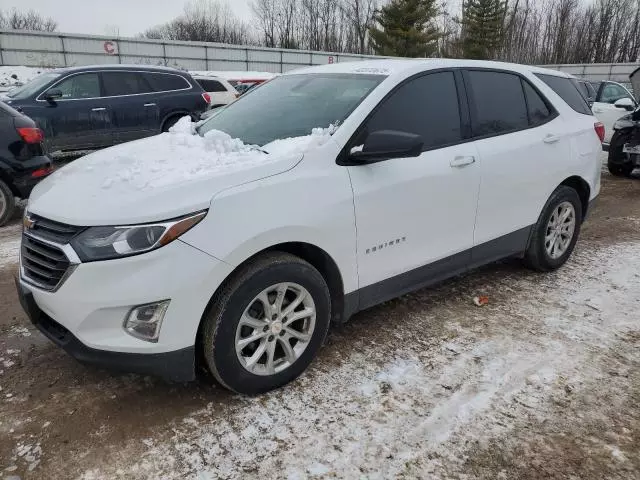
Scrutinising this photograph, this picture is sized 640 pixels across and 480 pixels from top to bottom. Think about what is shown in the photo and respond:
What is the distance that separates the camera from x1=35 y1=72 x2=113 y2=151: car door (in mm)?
8828

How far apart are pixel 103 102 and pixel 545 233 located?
8.07m

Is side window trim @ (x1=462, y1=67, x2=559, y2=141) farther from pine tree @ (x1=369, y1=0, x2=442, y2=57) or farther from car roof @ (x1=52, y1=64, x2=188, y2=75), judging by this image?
pine tree @ (x1=369, y1=0, x2=442, y2=57)

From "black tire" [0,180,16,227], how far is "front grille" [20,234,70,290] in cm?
382

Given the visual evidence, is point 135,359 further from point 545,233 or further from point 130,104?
point 130,104

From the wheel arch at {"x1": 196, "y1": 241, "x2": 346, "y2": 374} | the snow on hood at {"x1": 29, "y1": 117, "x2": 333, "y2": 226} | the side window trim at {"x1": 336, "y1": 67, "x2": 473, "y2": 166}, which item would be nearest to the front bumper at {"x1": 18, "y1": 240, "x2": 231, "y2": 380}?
the wheel arch at {"x1": 196, "y1": 241, "x2": 346, "y2": 374}

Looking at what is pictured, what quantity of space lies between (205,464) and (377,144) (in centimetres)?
178

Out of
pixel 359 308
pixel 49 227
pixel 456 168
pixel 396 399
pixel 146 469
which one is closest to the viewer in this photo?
pixel 146 469

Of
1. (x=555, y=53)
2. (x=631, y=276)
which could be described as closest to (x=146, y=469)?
(x=631, y=276)

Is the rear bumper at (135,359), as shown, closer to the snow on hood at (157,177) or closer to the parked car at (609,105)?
the snow on hood at (157,177)

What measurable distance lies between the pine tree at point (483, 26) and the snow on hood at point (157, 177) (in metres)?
48.9

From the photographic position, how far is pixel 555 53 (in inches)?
1988

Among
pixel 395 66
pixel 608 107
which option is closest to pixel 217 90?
pixel 608 107

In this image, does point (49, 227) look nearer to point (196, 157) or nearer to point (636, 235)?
point (196, 157)

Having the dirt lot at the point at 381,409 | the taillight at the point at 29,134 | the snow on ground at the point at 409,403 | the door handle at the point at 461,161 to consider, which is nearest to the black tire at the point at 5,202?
the taillight at the point at 29,134
